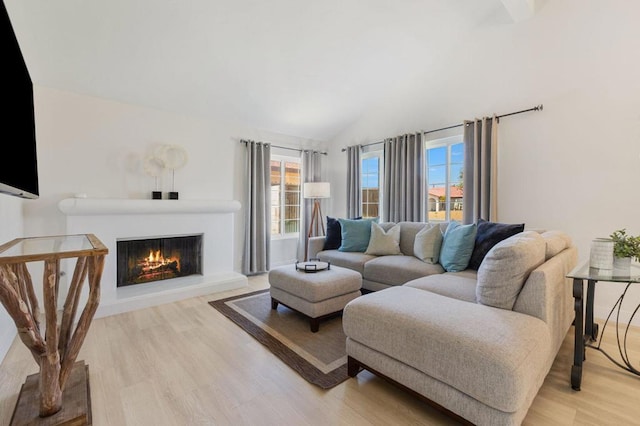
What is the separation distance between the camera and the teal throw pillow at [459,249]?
280cm

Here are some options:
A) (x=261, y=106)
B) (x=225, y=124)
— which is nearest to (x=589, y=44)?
(x=261, y=106)

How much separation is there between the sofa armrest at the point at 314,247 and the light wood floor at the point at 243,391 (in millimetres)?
1720

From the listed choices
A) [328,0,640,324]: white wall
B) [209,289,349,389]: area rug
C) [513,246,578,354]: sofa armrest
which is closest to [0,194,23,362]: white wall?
[209,289,349,389]: area rug

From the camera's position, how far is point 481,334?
1.37 meters

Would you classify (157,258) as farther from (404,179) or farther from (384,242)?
(404,179)

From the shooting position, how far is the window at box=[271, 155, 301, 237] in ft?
16.2

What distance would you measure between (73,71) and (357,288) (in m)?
3.41

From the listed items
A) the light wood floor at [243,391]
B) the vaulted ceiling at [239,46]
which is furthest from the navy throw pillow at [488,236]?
the vaulted ceiling at [239,46]

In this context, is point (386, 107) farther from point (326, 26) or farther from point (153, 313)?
point (153, 313)

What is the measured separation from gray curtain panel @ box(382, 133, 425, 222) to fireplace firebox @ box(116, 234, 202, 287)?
106 inches

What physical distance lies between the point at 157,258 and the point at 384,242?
2840mm

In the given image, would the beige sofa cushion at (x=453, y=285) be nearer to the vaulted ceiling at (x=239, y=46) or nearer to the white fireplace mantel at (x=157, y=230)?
the white fireplace mantel at (x=157, y=230)

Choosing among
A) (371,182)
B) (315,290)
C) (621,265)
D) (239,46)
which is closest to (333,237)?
(371,182)

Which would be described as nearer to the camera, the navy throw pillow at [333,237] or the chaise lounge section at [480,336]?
the chaise lounge section at [480,336]
